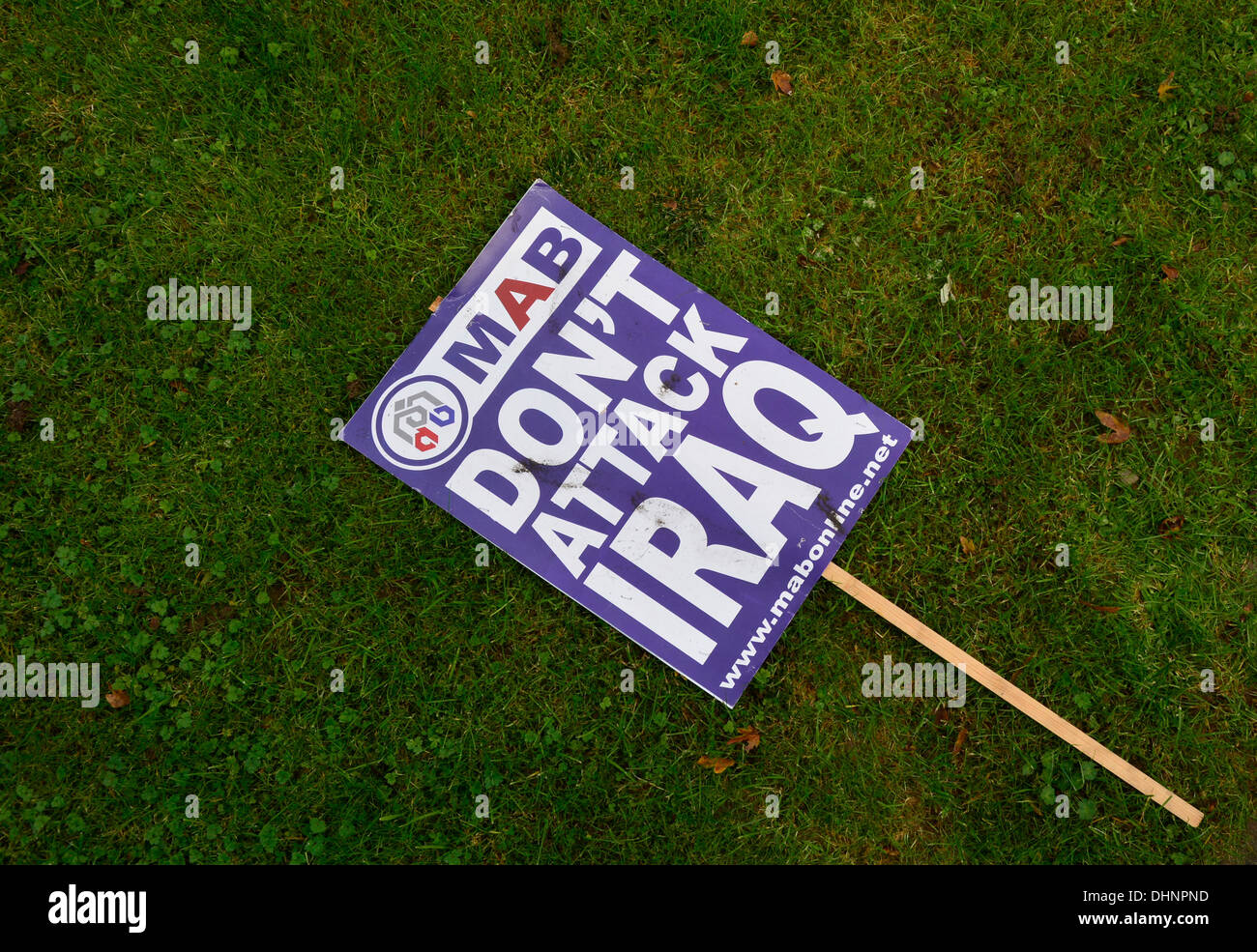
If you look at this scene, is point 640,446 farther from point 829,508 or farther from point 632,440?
point 829,508

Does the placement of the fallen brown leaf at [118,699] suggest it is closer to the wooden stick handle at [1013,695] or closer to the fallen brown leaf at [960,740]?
the wooden stick handle at [1013,695]

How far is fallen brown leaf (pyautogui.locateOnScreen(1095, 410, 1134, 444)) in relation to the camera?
4160mm

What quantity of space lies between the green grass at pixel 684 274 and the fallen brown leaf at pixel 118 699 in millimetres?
110

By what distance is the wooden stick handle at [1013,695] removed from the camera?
156 inches

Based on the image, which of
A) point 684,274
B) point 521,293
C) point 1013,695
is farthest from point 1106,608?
point 521,293

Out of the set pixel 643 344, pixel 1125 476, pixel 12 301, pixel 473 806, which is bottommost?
pixel 473 806

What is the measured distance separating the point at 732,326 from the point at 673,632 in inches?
66.2

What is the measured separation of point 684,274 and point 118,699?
3751 millimetres

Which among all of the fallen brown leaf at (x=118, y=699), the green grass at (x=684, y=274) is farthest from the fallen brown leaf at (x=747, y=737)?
the fallen brown leaf at (x=118, y=699)

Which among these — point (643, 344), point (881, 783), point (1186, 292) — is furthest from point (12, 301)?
point (1186, 292)

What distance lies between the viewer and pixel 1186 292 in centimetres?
425

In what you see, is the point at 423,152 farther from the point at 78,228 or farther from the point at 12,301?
the point at 12,301

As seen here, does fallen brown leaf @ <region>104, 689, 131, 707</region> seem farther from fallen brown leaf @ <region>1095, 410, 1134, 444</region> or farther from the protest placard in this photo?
fallen brown leaf @ <region>1095, 410, 1134, 444</region>

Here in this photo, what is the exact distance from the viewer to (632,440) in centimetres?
416
